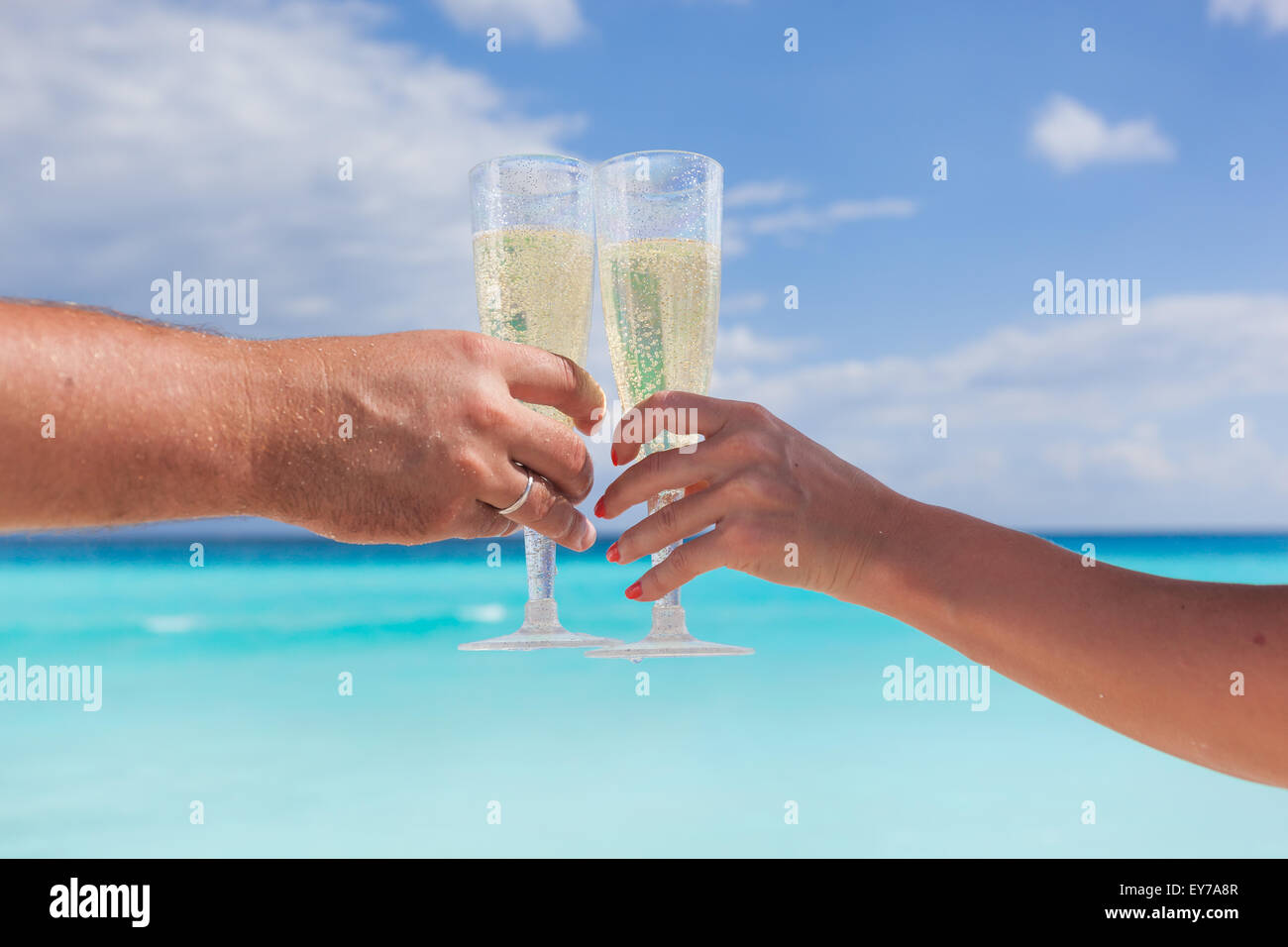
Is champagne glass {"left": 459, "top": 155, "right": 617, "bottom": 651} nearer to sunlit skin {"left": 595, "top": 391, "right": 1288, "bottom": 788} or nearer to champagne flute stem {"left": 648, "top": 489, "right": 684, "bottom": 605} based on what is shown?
champagne flute stem {"left": 648, "top": 489, "right": 684, "bottom": 605}

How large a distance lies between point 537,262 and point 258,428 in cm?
78

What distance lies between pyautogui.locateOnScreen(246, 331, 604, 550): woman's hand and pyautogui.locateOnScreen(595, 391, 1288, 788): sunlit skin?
0.29 m

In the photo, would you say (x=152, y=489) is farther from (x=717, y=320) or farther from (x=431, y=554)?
(x=431, y=554)

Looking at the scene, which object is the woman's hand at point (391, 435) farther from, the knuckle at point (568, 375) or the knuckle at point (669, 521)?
the knuckle at point (669, 521)

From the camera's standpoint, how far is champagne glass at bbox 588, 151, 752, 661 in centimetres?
227

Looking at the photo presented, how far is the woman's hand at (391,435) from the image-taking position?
1848 mm

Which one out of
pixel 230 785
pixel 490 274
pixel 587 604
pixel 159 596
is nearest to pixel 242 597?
pixel 159 596

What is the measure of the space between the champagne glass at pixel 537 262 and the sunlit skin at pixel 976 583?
0.27 m

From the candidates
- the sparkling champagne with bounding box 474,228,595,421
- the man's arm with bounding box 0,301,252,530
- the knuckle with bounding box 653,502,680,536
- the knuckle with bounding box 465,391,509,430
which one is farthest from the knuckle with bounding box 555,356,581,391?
the man's arm with bounding box 0,301,252,530

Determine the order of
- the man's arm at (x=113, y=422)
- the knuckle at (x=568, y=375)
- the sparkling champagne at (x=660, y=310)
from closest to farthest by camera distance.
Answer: the man's arm at (x=113, y=422)
the knuckle at (x=568, y=375)
the sparkling champagne at (x=660, y=310)

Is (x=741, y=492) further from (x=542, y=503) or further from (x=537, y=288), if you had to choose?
(x=537, y=288)

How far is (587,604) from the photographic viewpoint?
1972 cm

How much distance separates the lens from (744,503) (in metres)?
2.05

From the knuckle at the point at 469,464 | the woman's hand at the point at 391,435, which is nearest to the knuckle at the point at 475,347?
the woman's hand at the point at 391,435
